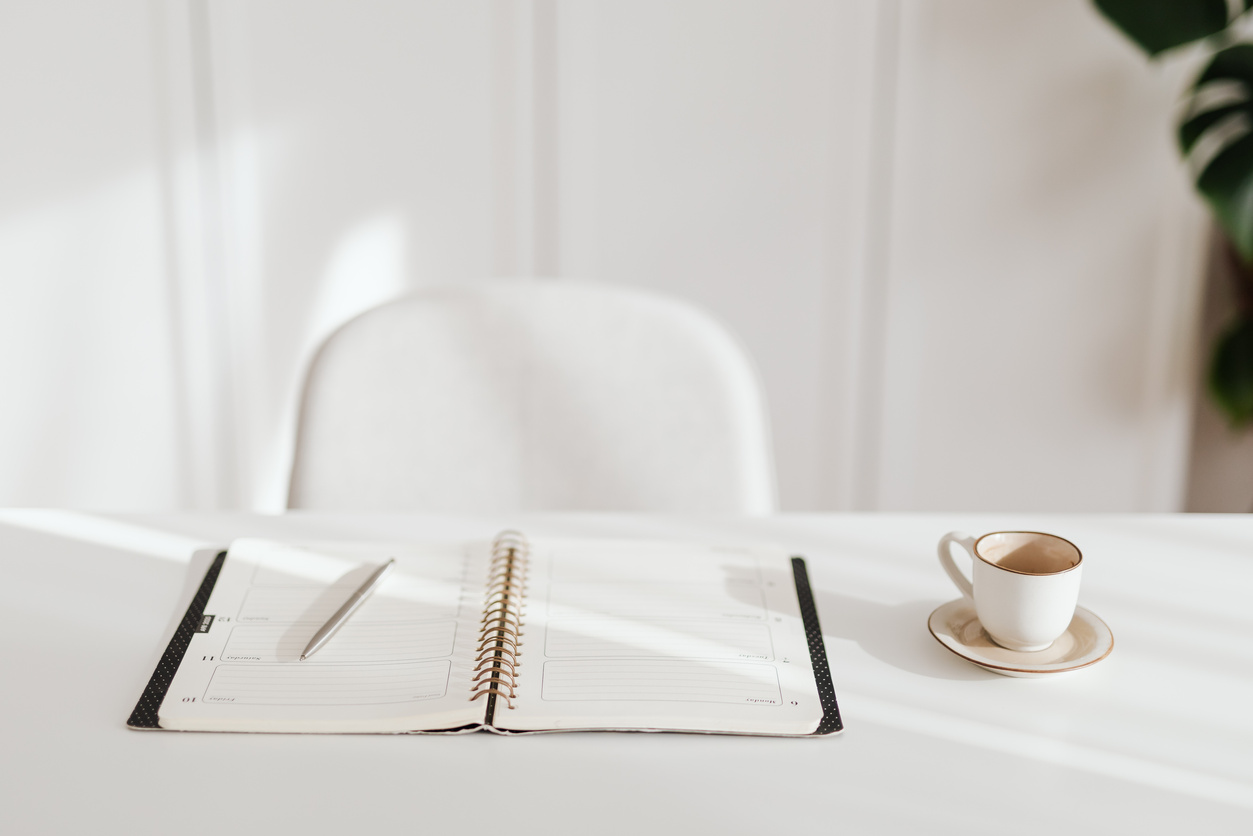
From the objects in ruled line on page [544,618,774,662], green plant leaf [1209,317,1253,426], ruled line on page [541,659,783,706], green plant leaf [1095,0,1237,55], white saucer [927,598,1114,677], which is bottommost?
green plant leaf [1209,317,1253,426]

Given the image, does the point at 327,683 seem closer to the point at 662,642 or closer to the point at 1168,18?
the point at 662,642

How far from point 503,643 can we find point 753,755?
170 millimetres

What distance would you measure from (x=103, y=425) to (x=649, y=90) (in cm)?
111

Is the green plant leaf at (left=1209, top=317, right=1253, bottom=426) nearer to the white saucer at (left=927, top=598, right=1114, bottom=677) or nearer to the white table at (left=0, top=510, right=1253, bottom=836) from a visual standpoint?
the white table at (left=0, top=510, right=1253, bottom=836)

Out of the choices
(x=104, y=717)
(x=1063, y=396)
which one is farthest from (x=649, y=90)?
(x=104, y=717)

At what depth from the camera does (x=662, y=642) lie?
67cm

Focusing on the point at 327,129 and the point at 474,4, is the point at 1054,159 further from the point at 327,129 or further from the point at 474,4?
the point at 327,129

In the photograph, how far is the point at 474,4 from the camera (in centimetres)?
179

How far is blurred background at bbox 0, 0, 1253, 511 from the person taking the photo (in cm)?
176

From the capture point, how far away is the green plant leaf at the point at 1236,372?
188cm

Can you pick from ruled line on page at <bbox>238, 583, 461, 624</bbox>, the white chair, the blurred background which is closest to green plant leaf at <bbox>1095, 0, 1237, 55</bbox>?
the blurred background

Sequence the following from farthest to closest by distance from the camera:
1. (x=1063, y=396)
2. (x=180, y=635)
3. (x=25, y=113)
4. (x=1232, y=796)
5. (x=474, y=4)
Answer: (x=1063, y=396) → (x=474, y=4) → (x=25, y=113) → (x=180, y=635) → (x=1232, y=796)

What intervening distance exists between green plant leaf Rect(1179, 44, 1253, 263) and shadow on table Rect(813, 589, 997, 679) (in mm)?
1231

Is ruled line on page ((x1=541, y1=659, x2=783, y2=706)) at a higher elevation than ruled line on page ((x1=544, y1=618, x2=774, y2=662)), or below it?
higher
